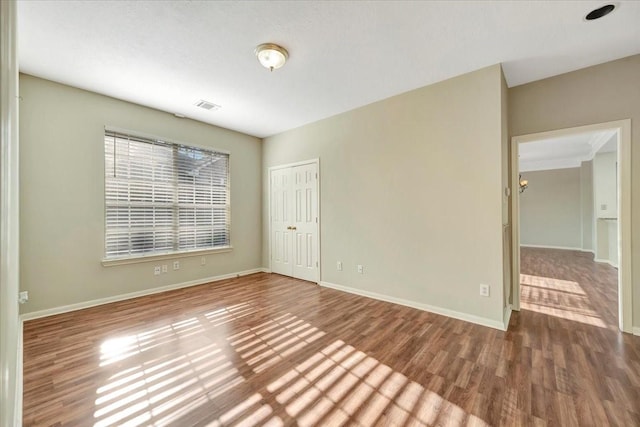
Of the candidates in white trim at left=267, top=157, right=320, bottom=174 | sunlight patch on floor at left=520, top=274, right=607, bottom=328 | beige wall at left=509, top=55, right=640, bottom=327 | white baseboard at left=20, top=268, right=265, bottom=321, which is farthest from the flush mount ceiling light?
sunlight patch on floor at left=520, top=274, right=607, bottom=328

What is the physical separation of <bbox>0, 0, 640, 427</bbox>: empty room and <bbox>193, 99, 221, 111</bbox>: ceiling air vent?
3 cm

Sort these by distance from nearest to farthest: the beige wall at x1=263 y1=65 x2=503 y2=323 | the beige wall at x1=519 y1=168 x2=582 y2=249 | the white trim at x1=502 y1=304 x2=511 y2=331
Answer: the white trim at x1=502 y1=304 x2=511 y2=331 < the beige wall at x1=263 y1=65 x2=503 y2=323 < the beige wall at x1=519 y1=168 x2=582 y2=249

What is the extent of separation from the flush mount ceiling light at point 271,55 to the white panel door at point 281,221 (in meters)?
2.47

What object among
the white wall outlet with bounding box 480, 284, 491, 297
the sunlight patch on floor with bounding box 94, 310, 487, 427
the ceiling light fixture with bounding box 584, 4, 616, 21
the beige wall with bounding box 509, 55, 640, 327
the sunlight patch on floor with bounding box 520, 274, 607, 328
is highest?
the ceiling light fixture with bounding box 584, 4, 616, 21

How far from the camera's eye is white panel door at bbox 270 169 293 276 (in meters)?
4.98

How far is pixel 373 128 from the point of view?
3750 mm

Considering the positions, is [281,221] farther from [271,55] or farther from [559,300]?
[559,300]

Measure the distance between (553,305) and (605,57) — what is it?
2.85 m

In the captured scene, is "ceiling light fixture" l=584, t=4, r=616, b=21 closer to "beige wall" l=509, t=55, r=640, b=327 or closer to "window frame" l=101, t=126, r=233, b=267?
"beige wall" l=509, t=55, r=640, b=327

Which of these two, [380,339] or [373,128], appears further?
[373,128]

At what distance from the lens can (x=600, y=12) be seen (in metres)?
2.05

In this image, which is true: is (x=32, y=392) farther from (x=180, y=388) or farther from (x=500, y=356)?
(x=500, y=356)

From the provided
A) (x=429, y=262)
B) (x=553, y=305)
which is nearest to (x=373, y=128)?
(x=429, y=262)

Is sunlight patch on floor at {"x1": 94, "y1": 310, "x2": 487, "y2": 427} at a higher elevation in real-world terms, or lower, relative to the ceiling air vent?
lower
